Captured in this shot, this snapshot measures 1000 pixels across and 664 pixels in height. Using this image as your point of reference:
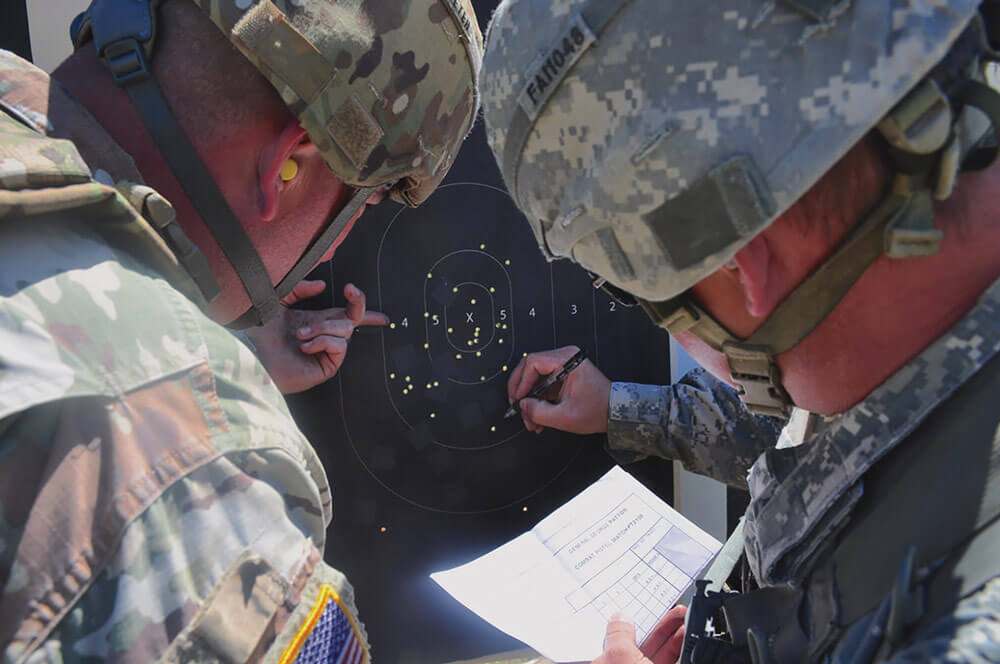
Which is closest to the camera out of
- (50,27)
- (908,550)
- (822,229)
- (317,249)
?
(908,550)

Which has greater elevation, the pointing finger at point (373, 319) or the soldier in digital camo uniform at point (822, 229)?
the soldier in digital camo uniform at point (822, 229)

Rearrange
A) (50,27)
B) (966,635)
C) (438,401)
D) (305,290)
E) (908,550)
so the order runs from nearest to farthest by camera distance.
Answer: (966,635) < (908,550) < (50,27) < (305,290) < (438,401)

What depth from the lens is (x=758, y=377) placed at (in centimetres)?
92

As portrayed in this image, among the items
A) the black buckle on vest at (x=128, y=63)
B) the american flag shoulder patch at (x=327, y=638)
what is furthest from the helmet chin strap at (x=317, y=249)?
the american flag shoulder patch at (x=327, y=638)

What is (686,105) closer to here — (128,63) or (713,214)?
(713,214)

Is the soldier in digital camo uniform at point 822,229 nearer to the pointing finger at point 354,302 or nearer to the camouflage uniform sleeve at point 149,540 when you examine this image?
the camouflage uniform sleeve at point 149,540

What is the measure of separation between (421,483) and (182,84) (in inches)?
43.9

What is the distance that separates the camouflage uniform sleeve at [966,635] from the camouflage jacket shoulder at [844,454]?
24cm

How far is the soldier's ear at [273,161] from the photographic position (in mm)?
1050

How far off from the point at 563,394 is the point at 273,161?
1017 mm

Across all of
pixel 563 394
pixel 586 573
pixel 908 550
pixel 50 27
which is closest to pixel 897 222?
pixel 908 550

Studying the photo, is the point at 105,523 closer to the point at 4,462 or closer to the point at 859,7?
the point at 4,462

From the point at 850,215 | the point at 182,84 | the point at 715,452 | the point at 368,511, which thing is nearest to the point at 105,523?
the point at 182,84

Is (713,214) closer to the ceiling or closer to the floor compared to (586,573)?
closer to the ceiling
